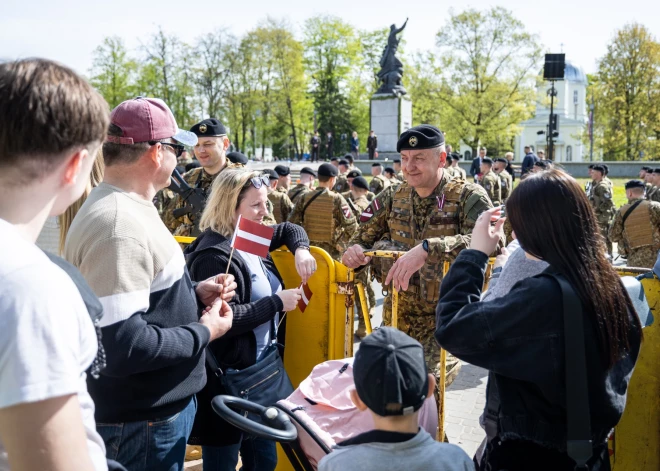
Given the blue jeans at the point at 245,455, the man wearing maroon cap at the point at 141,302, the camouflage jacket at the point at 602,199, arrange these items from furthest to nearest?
the camouflage jacket at the point at 602,199
the blue jeans at the point at 245,455
the man wearing maroon cap at the point at 141,302

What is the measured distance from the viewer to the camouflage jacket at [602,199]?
14914mm

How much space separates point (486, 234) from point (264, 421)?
117 cm

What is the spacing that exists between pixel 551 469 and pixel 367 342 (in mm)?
878

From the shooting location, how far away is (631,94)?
144 ft

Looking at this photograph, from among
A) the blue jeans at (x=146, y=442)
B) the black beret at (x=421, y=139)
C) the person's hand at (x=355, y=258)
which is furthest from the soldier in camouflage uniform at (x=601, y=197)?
the blue jeans at (x=146, y=442)

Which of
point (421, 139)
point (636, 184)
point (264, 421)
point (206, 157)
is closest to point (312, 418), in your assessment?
point (264, 421)

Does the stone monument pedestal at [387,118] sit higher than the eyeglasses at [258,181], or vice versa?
the stone monument pedestal at [387,118]

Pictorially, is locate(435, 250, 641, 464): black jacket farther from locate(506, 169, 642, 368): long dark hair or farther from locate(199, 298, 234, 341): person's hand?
locate(199, 298, 234, 341): person's hand

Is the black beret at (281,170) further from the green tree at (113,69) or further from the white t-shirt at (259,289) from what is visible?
the green tree at (113,69)

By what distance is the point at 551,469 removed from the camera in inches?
83.7

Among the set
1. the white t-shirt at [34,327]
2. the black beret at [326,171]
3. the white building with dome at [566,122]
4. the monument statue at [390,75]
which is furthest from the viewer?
the white building with dome at [566,122]

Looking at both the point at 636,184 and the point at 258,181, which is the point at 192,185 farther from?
the point at 636,184

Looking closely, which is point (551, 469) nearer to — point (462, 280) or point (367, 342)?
point (462, 280)

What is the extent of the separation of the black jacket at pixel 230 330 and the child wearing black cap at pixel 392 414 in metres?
1.25
